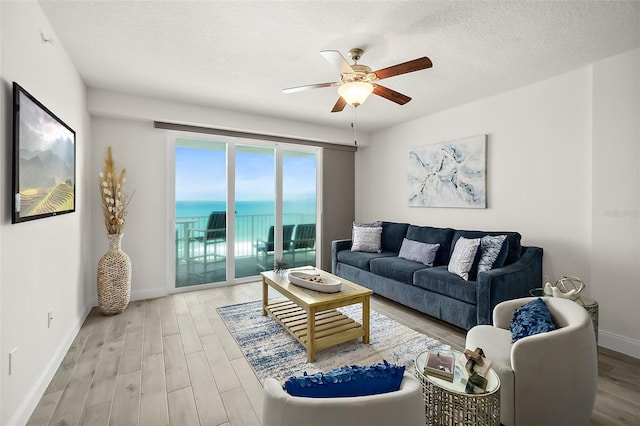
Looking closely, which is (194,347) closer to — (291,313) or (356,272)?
(291,313)

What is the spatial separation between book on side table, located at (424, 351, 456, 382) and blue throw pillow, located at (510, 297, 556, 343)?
0.44 meters

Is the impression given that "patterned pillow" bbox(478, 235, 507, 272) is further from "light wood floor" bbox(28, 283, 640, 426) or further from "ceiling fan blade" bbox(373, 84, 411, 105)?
"ceiling fan blade" bbox(373, 84, 411, 105)

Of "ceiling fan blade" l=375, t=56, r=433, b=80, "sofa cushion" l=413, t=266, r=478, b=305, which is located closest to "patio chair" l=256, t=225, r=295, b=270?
"sofa cushion" l=413, t=266, r=478, b=305

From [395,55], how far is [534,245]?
2.42 metres

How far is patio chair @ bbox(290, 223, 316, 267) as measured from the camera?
198 inches

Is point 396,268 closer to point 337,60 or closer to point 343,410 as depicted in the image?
point 337,60

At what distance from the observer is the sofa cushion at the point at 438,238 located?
3621mm

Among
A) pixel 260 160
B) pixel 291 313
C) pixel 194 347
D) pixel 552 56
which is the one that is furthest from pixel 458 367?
pixel 260 160

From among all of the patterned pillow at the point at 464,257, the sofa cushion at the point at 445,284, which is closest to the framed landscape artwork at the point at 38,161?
the sofa cushion at the point at 445,284

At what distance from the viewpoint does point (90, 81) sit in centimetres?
312

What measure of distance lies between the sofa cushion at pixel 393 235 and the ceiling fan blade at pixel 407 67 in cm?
265

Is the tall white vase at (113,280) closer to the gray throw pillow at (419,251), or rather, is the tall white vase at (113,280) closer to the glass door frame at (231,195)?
the glass door frame at (231,195)

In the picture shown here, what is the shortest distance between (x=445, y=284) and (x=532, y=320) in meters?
1.25

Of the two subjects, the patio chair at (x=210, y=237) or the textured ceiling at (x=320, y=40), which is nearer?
the textured ceiling at (x=320, y=40)
